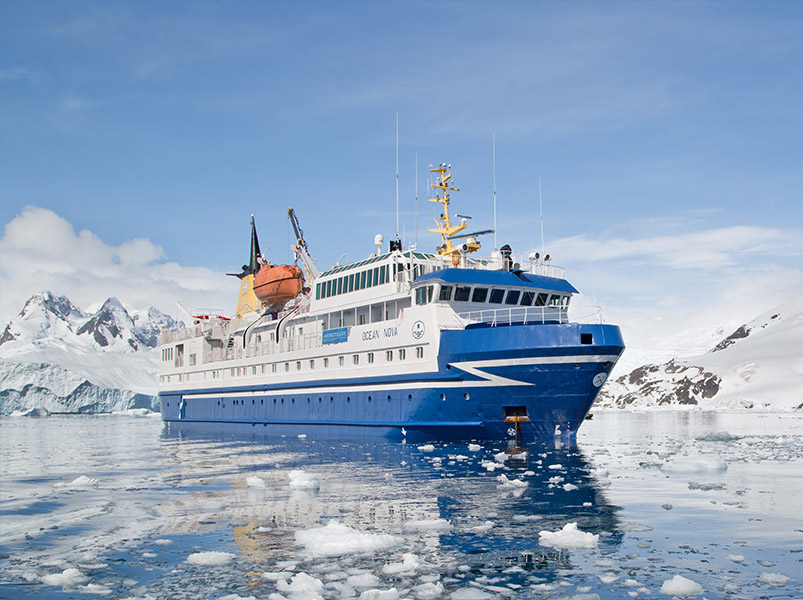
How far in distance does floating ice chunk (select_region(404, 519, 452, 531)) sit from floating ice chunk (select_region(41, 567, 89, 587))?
4.52m

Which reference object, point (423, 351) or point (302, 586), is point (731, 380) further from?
point (302, 586)

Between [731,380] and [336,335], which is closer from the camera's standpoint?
[336,335]

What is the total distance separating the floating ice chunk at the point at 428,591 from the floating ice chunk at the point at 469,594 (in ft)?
0.54

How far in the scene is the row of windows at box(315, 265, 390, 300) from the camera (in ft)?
96.7

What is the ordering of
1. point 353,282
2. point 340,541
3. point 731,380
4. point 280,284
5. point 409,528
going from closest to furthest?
point 340,541 → point 409,528 → point 353,282 → point 280,284 → point 731,380

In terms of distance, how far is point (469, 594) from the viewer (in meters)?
7.46

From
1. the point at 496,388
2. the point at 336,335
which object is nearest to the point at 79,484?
the point at 496,388

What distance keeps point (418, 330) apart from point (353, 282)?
18.3ft

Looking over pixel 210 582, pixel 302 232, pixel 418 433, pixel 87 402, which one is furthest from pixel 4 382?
pixel 210 582

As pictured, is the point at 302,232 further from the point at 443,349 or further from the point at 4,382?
the point at 4,382

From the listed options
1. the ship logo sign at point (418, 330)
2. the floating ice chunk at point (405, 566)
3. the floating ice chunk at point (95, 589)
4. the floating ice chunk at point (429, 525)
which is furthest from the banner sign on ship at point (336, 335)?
the floating ice chunk at point (95, 589)

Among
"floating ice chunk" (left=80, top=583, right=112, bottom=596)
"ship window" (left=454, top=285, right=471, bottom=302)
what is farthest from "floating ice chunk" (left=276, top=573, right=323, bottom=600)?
"ship window" (left=454, top=285, right=471, bottom=302)

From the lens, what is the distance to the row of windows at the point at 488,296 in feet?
86.8

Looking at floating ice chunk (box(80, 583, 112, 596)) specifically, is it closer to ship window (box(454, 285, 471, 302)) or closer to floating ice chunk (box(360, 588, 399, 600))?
floating ice chunk (box(360, 588, 399, 600))
